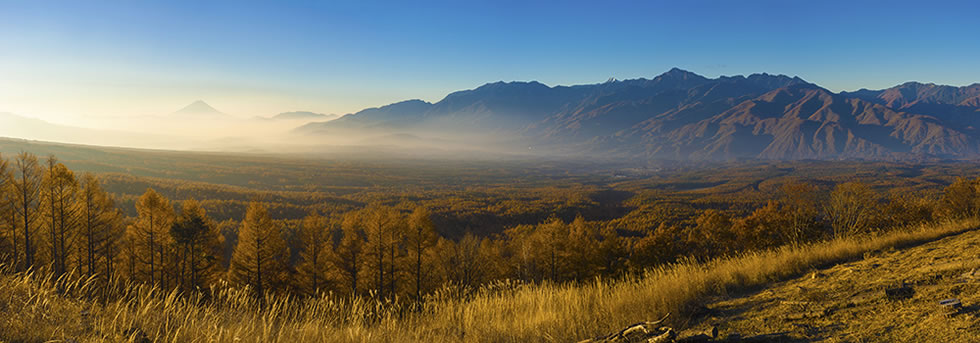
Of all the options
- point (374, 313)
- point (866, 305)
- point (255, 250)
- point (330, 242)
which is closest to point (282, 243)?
point (255, 250)

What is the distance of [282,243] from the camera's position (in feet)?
96.5

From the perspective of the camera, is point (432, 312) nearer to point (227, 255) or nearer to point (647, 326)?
point (647, 326)

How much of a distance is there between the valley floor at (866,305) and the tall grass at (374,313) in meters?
0.54

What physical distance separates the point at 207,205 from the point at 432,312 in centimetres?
8162

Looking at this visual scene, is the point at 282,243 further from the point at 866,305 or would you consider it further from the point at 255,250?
the point at 866,305

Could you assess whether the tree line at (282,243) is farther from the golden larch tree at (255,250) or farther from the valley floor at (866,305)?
the valley floor at (866,305)

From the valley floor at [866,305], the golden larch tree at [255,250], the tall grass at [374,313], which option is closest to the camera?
the valley floor at [866,305]

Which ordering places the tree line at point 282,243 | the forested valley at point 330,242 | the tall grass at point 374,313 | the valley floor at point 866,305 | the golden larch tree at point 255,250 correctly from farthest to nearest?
1. the golden larch tree at point 255,250
2. the tree line at point 282,243
3. the forested valley at point 330,242
4. the tall grass at point 374,313
5. the valley floor at point 866,305

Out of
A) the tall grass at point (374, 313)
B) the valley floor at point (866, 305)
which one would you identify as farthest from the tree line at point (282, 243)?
the valley floor at point (866, 305)

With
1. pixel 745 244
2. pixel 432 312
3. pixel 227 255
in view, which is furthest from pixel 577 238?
pixel 227 255

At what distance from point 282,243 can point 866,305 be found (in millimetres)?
31900

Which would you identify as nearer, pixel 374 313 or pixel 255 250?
pixel 374 313

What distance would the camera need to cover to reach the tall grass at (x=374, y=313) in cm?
380

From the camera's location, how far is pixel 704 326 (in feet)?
15.1
